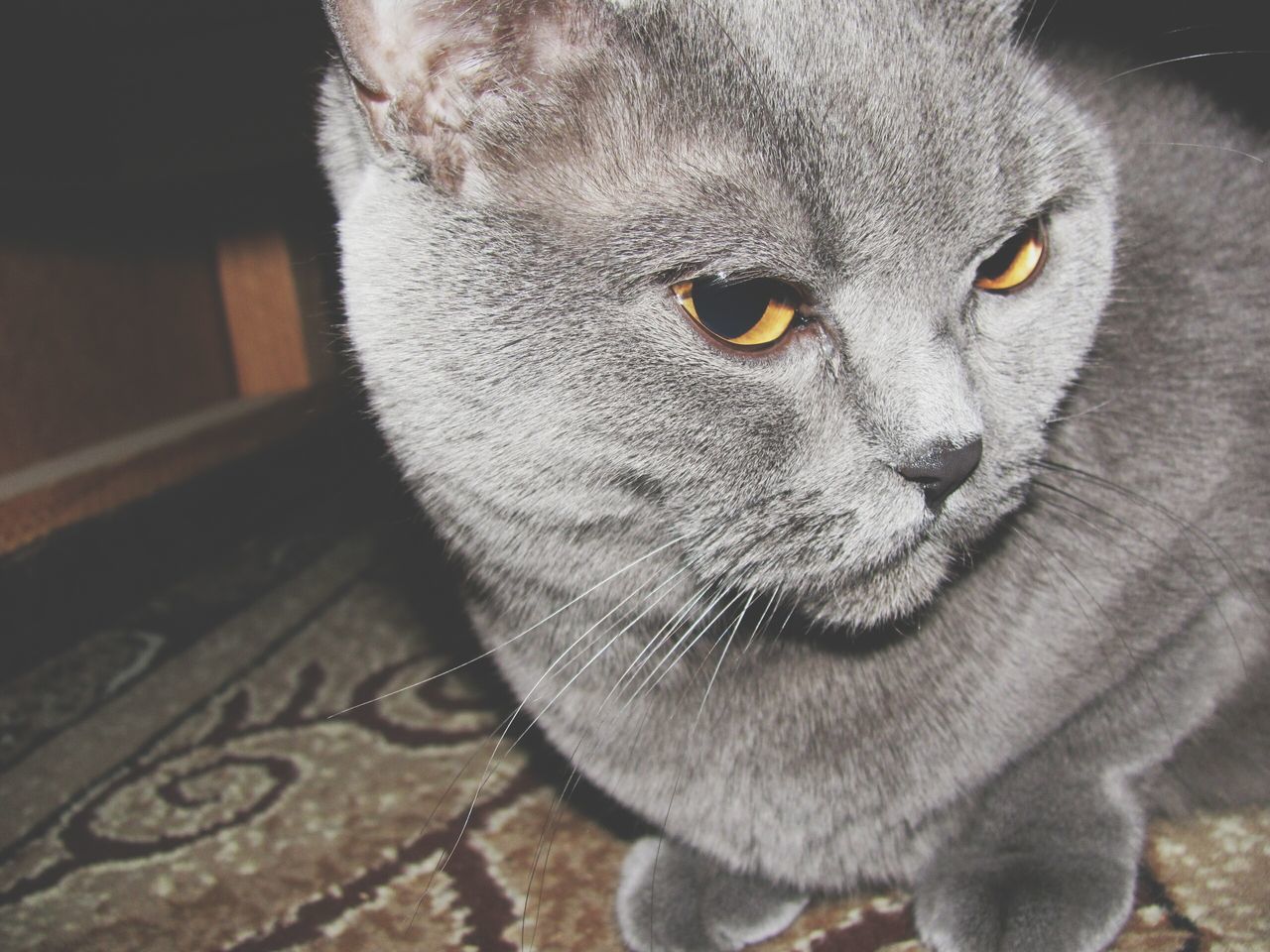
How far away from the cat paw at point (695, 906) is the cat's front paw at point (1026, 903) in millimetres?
110

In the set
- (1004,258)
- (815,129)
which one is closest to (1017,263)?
(1004,258)

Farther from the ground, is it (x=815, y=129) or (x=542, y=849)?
(x=815, y=129)

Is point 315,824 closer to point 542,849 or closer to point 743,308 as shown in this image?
point 542,849

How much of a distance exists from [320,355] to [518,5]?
124 cm

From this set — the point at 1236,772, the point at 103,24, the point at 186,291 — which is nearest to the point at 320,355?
the point at 186,291

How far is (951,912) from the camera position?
0.68 metres

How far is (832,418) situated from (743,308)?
8 cm

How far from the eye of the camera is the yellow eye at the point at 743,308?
1.90ft

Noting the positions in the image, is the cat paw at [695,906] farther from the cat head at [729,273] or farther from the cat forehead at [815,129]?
the cat forehead at [815,129]

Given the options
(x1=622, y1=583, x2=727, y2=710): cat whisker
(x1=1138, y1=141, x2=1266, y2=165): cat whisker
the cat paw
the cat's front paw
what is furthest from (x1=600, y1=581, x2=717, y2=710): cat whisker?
(x1=1138, y1=141, x2=1266, y2=165): cat whisker

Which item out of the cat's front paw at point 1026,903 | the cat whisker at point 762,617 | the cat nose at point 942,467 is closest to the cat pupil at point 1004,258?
the cat nose at point 942,467

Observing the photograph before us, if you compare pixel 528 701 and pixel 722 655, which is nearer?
pixel 722 655

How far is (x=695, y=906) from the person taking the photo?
0.75 meters

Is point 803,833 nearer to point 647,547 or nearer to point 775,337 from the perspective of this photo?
point 647,547
